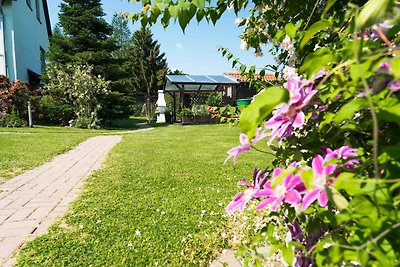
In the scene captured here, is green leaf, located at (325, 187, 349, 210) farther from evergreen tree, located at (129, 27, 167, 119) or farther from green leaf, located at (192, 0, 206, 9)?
evergreen tree, located at (129, 27, 167, 119)

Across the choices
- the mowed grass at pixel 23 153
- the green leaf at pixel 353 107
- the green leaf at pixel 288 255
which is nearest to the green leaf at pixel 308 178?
the green leaf at pixel 353 107

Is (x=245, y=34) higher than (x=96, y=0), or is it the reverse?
(x=96, y=0)

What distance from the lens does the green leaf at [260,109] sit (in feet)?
1.51

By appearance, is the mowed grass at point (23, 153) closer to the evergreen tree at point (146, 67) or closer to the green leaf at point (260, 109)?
the green leaf at point (260, 109)

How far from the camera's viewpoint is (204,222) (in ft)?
9.40

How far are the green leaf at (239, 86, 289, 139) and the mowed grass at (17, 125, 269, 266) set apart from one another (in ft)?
6.18

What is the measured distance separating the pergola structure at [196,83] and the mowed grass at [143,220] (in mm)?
12952

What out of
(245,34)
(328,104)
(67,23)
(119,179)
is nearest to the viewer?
(328,104)

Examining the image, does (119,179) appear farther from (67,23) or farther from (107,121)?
(67,23)

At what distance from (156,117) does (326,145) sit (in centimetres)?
2028

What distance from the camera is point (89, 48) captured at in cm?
1609

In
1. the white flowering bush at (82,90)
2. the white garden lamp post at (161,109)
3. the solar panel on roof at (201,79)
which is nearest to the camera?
the white flowering bush at (82,90)

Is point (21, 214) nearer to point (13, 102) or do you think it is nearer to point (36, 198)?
point (36, 198)

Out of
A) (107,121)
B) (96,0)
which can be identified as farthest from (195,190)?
(96,0)
